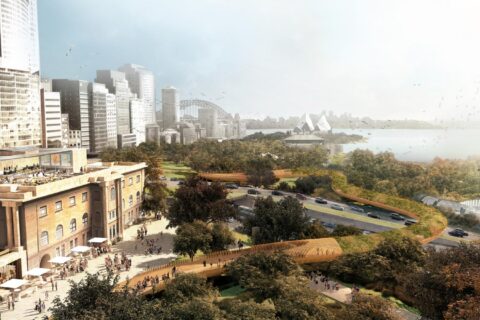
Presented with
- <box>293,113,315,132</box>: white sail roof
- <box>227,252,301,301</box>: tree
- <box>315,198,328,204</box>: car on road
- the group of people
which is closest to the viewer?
<box>227,252,301,301</box>: tree

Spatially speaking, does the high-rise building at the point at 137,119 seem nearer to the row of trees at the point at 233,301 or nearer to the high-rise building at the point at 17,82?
the high-rise building at the point at 17,82

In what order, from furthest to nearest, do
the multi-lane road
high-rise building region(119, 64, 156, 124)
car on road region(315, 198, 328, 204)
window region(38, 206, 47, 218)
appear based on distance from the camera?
high-rise building region(119, 64, 156, 124)
car on road region(315, 198, 328, 204)
the multi-lane road
window region(38, 206, 47, 218)

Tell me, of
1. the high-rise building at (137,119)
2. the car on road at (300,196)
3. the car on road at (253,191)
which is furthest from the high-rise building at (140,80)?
the car on road at (300,196)

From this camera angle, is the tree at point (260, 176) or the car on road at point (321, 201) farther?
the tree at point (260, 176)

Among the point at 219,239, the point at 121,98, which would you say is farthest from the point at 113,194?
the point at 121,98

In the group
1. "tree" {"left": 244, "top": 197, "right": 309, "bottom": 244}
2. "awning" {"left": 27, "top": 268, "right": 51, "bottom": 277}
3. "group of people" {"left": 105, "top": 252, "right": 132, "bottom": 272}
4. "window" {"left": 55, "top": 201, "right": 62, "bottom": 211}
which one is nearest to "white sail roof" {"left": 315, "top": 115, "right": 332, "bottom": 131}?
"tree" {"left": 244, "top": 197, "right": 309, "bottom": 244}

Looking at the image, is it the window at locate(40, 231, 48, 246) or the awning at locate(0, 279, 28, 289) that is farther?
the window at locate(40, 231, 48, 246)

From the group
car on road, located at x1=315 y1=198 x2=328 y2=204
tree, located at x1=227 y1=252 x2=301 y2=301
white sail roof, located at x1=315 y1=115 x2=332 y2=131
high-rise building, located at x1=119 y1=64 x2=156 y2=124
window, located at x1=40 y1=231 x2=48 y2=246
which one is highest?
high-rise building, located at x1=119 y1=64 x2=156 y2=124

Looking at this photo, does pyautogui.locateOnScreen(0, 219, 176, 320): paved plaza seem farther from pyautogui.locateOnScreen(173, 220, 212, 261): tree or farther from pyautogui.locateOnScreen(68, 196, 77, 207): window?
pyautogui.locateOnScreen(68, 196, 77, 207): window
